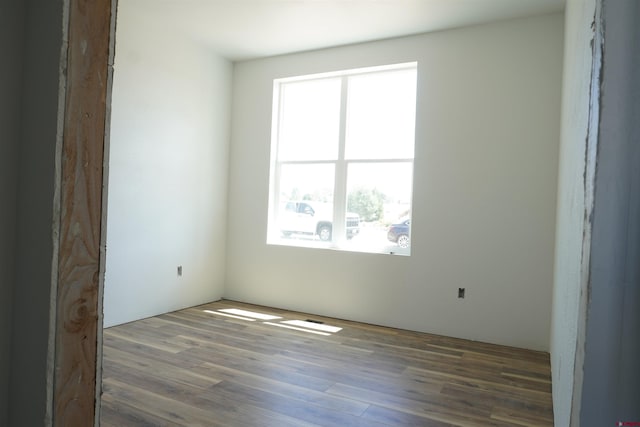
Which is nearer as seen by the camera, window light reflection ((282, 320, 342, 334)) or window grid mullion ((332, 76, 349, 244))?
window light reflection ((282, 320, 342, 334))

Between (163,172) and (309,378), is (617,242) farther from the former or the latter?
(163,172)

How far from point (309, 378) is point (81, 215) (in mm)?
2331

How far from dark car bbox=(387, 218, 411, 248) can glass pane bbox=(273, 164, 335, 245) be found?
74cm

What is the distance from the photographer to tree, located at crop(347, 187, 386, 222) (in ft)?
15.3

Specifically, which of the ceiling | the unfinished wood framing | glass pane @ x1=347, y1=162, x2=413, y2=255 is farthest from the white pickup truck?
the unfinished wood framing

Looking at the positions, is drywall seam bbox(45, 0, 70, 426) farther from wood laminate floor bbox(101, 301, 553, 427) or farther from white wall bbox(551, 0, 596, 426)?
wood laminate floor bbox(101, 301, 553, 427)

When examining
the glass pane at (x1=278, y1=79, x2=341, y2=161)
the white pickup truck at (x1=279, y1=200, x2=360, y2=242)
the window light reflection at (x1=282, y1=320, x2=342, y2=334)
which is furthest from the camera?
the glass pane at (x1=278, y1=79, x2=341, y2=161)

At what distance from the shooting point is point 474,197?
13.5ft

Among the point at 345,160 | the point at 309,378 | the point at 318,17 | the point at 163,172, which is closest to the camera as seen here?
the point at 309,378

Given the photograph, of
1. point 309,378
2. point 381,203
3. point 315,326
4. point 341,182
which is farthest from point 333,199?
point 309,378

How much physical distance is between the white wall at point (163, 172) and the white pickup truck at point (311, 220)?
0.85 m

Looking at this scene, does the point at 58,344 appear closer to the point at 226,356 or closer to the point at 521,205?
the point at 226,356

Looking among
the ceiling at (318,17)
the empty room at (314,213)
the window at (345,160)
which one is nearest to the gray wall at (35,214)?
the empty room at (314,213)

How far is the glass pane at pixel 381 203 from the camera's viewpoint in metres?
4.54
